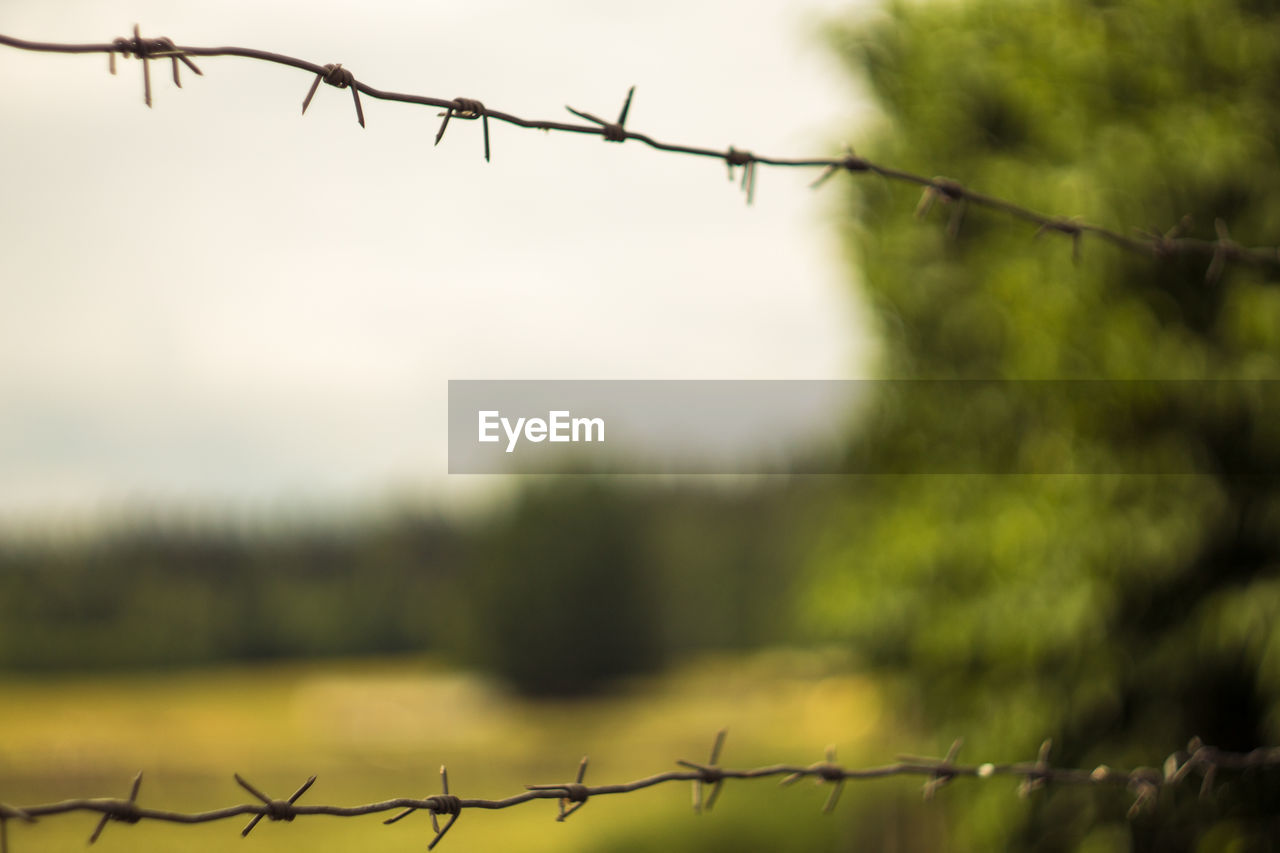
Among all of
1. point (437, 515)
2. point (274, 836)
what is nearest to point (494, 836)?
point (274, 836)

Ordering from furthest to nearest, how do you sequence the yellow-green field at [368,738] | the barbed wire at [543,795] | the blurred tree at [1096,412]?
the yellow-green field at [368,738] < the blurred tree at [1096,412] < the barbed wire at [543,795]

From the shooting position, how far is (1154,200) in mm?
4367

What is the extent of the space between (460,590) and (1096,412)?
34.1 metres

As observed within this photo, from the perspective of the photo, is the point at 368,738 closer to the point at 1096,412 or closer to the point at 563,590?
the point at 563,590

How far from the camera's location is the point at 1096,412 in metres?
Result: 4.52

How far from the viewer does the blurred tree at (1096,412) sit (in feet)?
13.6

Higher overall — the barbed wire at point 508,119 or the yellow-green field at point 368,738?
the barbed wire at point 508,119

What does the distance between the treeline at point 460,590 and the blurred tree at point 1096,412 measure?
90.8 ft

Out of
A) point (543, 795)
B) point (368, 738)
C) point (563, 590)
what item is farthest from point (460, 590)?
point (543, 795)

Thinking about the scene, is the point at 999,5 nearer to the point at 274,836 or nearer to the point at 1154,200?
the point at 1154,200

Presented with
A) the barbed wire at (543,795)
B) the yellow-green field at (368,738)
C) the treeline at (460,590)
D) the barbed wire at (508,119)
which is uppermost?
the barbed wire at (508,119)

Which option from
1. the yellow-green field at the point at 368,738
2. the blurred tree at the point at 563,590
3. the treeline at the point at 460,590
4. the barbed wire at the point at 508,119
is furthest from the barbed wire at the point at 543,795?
the blurred tree at the point at 563,590

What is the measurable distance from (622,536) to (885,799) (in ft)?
88.2

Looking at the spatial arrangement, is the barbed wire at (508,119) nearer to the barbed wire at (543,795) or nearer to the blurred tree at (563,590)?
the barbed wire at (543,795)
